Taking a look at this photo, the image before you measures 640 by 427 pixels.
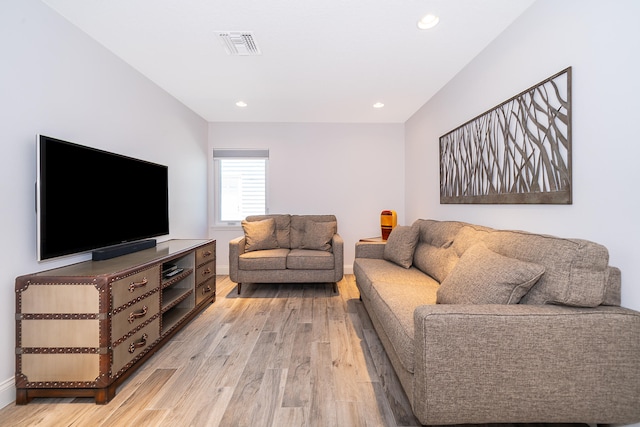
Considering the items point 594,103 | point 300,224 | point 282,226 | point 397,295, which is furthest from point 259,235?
point 594,103

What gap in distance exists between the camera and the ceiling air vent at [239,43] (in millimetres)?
2210

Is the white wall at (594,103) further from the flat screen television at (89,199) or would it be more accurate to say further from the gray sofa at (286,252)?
the flat screen television at (89,199)

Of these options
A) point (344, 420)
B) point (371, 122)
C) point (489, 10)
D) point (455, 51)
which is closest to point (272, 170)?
point (371, 122)

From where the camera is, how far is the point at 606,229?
1.44 meters

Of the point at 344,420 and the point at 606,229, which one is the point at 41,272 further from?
the point at 606,229

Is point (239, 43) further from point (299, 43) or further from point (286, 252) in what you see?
point (286, 252)

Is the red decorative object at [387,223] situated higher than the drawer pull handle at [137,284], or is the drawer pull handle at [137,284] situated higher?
the red decorative object at [387,223]

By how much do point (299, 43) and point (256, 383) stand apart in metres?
2.48

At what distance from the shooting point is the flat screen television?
68.6 inches

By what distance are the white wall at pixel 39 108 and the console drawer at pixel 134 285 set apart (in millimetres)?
520

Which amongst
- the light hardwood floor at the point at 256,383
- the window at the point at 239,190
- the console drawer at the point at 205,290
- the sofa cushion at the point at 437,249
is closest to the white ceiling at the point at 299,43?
the window at the point at 239,190

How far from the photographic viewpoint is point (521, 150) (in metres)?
2.00

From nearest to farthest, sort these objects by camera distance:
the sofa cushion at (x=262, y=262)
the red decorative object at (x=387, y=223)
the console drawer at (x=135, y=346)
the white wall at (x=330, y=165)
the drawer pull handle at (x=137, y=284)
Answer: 1. the console drawer at (x=135, y=346)
2. the drawer pull handle at (x=137, y=284)
3. the sofa cushion at (x=262, y=262)
4. the red decorative object at (x=387, y=223)
5. the white wall at (x=330, y=165)

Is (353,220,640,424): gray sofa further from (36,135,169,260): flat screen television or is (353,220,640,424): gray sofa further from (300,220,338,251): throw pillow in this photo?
(300,220,338,251): throw pillow
